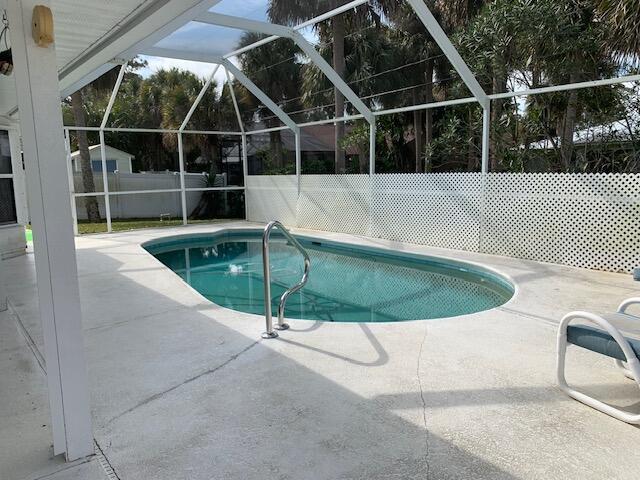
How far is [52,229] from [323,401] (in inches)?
70.6

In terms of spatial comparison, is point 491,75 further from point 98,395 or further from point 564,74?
point 98,395

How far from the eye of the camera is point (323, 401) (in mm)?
2781

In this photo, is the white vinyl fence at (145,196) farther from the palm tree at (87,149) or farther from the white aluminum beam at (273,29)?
the white aluminum beam at (273,29)

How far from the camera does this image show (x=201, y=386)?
9.89 ft

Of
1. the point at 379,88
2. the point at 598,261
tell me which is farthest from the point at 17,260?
the point at 379,88

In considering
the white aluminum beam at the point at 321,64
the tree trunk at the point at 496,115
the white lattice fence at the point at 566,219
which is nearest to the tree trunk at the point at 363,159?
the tree trunk at the point at 496,115

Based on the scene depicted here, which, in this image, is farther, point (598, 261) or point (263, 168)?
point (263, 168)

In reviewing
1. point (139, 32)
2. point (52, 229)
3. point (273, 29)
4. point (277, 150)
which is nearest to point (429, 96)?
point (277, 150)

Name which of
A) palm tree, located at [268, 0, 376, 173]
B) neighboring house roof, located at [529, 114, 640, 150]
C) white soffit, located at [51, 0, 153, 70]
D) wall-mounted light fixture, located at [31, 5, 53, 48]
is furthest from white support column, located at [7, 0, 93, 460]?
neighboring house roof, located at [529, 114, 640, 150]

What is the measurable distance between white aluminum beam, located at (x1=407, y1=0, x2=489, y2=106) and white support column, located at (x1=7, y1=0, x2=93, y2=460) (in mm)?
5860

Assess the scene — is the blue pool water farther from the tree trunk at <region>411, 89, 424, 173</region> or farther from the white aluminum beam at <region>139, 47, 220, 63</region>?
the tree trunk at <region>411, 89, 424, 173</region>

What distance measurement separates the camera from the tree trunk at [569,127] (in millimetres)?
8680

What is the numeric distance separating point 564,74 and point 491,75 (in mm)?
1647

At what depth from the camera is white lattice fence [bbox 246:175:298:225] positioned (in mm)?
12594
